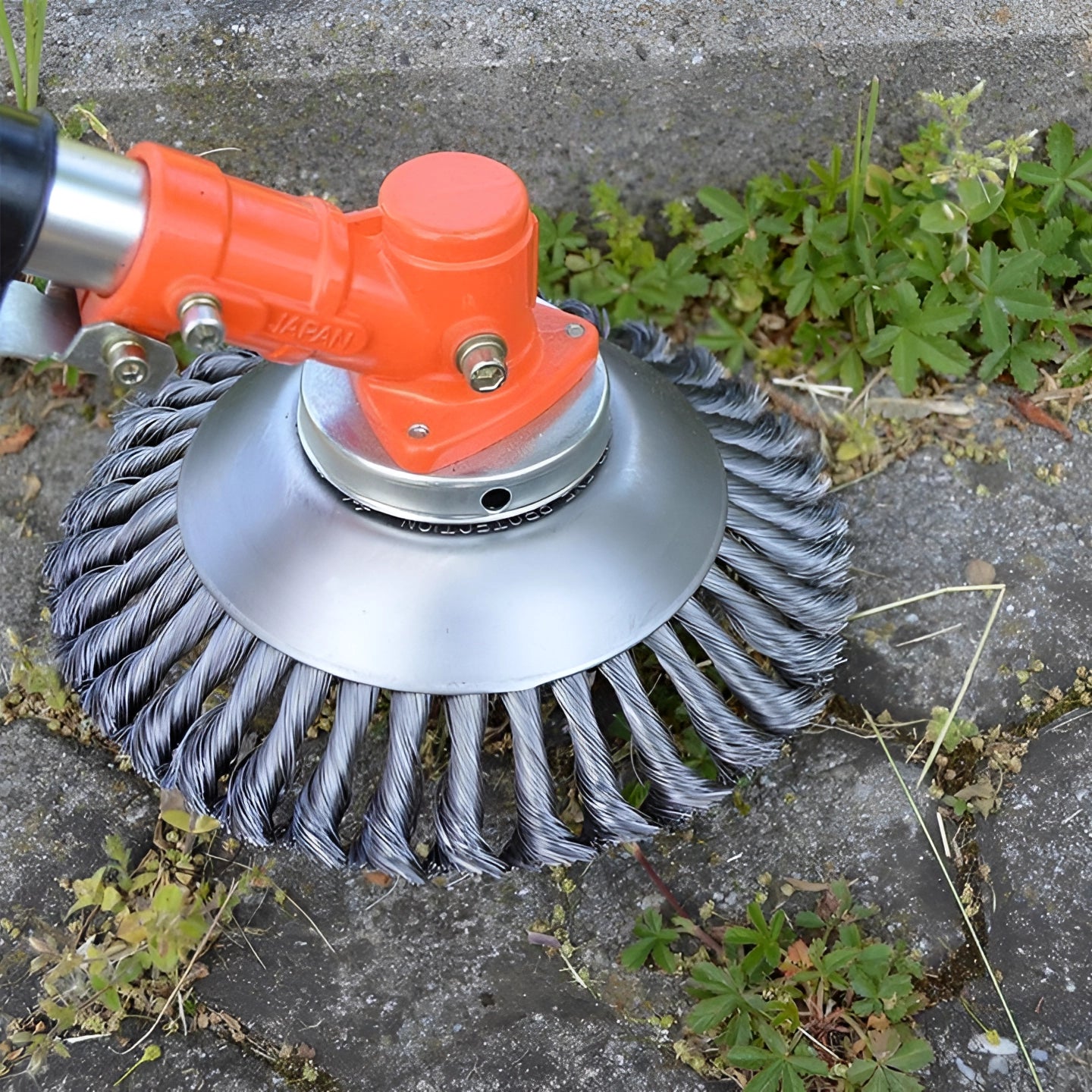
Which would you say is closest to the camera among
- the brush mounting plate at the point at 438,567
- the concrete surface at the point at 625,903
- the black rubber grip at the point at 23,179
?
the black rubber grip at the point at 23,179

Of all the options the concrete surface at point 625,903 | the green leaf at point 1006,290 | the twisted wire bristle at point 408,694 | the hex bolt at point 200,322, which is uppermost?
the hex bolt at point 200,322

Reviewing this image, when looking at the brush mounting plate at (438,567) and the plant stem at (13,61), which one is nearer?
the brush mounting plate at (438,567)

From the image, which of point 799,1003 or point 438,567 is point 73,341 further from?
point 799,1003

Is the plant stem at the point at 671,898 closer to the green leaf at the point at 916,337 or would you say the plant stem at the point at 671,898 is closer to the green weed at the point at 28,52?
the green leaf at the point at 916,337

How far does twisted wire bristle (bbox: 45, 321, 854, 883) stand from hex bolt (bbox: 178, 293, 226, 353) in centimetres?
32

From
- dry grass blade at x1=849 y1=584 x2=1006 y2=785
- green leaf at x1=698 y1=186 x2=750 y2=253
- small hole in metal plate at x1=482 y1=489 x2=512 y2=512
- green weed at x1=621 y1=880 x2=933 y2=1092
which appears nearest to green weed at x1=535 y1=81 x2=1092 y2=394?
green leaf at x1=698 y1=186 x2=750 y2=253

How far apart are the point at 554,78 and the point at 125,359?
764mm

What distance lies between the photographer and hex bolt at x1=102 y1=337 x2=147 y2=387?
76cm

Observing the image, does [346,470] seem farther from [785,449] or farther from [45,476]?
[45,476]

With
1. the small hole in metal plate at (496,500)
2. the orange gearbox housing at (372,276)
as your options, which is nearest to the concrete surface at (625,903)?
the small hole in metal plate at (496,500)

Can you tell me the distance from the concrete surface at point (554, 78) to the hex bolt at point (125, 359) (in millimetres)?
651

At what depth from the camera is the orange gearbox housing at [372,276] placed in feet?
2.40

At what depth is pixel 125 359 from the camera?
0.76 m

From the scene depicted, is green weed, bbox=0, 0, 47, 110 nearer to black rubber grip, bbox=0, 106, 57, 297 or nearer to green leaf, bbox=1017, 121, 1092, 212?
black rubber grip, bbox=0, 106, 57, 297
